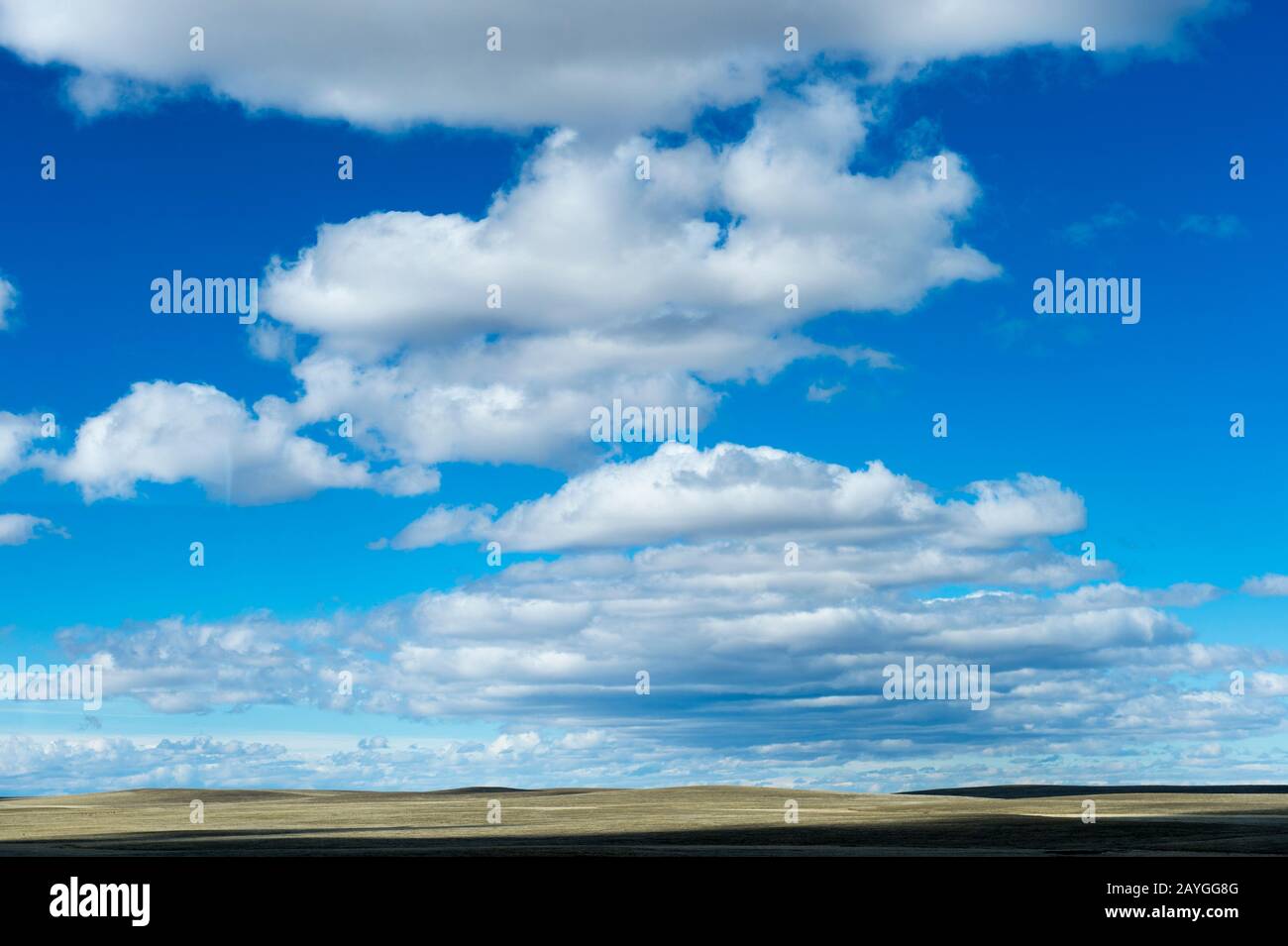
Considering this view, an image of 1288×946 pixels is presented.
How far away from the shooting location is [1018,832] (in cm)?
8762
